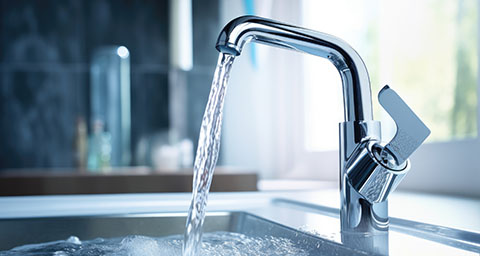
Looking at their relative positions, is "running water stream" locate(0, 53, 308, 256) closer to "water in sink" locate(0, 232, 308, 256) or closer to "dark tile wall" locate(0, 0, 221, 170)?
"water in sink" locate(0, 232, 308, 256)

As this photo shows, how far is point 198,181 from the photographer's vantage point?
21.6 inches

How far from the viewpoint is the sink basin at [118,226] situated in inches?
28.4

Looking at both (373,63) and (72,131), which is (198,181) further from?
(72,131)

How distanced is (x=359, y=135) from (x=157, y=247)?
273mm

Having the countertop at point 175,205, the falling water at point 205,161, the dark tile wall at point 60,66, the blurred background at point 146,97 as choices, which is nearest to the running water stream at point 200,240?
the falling water at point 205,161

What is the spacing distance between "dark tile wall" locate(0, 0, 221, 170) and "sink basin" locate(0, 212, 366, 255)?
63.9 inches

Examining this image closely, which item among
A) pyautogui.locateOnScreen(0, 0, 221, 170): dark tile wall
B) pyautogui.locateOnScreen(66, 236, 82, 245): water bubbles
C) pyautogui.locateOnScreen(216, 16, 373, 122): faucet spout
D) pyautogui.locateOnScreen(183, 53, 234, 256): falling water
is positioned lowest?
pyautogui.locateOnScreen(66, 236, 82, 245): water bubbles

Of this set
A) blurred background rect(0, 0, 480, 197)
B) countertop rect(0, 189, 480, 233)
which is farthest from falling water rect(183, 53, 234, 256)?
blurred background rect(0, 0, 480, 197)

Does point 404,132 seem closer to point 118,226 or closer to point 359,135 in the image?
point 359,135

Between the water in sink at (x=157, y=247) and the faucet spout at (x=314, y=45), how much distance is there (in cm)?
17

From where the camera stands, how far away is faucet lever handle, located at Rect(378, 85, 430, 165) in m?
0.51

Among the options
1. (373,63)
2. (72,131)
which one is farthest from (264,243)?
(72,131)

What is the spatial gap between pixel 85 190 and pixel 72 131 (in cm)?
64

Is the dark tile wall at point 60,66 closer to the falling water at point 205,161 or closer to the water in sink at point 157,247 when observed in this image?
the water in sink at point 157,247
